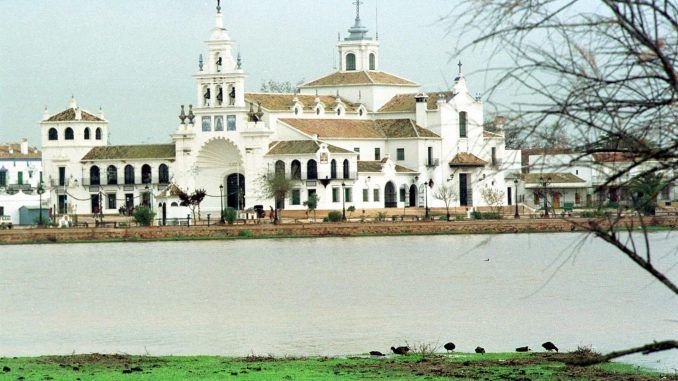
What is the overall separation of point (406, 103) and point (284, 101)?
26.2 ft

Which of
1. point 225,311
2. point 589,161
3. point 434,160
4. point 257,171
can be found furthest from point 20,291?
point 434,160

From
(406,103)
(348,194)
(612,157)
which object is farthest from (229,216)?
(612,157)

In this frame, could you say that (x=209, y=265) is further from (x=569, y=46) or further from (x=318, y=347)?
(x=569, y=46)

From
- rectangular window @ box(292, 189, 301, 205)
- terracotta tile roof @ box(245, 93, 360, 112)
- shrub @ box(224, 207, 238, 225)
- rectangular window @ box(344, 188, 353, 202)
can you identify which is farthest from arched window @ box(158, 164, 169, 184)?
shrub @ box(224, 207, 238, 225)

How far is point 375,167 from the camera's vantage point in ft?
287

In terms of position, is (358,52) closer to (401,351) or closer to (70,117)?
(70,117)

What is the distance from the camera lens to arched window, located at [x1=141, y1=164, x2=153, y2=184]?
297ft

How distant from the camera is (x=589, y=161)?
991cm

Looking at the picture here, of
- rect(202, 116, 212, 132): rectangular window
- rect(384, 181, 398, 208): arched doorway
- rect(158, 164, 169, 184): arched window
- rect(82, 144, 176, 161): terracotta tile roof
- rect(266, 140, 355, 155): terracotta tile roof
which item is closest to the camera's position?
rect(266, 140, 355, 155): terracotta tile roof

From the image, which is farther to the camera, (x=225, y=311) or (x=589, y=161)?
(x=225, y=311)

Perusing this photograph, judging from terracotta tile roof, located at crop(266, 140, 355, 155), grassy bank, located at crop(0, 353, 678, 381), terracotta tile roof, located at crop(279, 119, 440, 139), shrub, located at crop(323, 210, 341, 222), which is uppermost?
terracotta tile roof, located at crop(279, 119, 440, 139)

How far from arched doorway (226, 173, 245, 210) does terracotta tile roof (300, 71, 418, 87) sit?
39.3 ft

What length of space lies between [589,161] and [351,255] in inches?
1972

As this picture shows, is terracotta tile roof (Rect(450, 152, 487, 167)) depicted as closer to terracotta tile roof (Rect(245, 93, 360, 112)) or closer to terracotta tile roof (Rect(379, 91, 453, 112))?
terracotta tile roof (Rect(379, 91, 453, 112))
